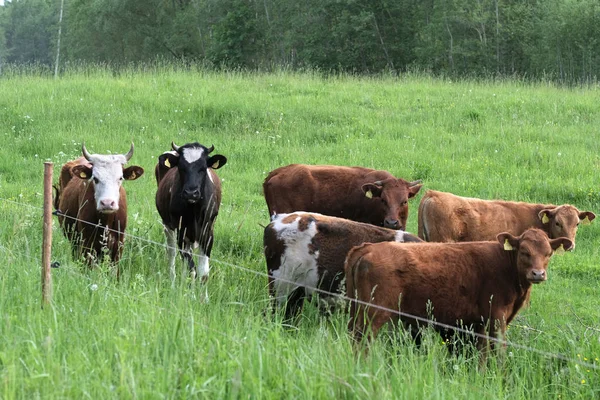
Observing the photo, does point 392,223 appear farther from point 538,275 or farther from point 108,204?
point 108,204

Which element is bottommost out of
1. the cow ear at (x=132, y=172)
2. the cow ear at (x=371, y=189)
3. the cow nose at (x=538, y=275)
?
the cow nose at (x=538, y=275)

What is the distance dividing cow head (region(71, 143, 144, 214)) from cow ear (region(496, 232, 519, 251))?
433 centimetres

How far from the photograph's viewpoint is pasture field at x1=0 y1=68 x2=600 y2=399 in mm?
4902

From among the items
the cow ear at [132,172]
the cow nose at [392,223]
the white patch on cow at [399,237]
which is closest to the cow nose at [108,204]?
the cow ear at [132,172]

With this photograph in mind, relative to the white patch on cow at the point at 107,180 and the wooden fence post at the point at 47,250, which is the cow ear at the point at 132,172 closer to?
the white patch on cow at the point at 107,180

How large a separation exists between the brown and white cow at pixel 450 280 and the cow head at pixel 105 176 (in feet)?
10.2

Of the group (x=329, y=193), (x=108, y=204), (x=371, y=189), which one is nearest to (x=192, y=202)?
(x=108, y=204)

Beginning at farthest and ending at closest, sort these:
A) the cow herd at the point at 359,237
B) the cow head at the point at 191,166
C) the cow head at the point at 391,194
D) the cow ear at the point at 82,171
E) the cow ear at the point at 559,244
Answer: the cow head at the point at 391,194 < the cow head at the point at 191,166 < the cow ear at the point at 82,171 < the cow ear at the point at 559,244 < the cow herd at the point at 359,237

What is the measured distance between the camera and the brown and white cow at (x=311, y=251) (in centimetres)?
868

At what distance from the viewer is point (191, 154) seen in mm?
10625

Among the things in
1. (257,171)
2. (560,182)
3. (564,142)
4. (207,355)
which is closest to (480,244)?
(207,355)

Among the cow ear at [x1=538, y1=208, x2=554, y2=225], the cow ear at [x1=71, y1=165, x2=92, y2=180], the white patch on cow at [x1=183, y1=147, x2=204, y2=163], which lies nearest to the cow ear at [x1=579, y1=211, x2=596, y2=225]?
the cow ear at [x1=538, y1=208, x2=554, y2=225]

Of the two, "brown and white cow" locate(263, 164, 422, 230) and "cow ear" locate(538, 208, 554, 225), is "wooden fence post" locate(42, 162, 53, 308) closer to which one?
"brown and white cow" locate(263, 164, 422, 230)

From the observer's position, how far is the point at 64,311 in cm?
599
